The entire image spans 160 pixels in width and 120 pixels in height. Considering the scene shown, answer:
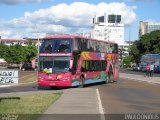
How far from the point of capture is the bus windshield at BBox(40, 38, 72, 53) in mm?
32316

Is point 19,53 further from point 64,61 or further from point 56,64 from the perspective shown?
point 64,61

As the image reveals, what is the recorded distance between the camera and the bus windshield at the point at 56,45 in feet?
106

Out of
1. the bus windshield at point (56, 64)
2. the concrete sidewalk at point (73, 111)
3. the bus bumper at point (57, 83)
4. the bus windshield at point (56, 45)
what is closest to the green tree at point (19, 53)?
the bus windshield at point (56, 45)

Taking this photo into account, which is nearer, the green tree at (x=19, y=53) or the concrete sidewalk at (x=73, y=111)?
the concrete sidewalk at (x=73, y=111)

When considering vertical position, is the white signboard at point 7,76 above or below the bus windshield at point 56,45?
below

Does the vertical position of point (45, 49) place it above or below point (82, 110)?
above

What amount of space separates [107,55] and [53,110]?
25.1 metres

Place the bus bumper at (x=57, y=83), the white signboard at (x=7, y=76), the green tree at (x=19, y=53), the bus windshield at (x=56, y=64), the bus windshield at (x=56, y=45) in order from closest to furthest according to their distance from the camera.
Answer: the white signboard at (x=7, y=76), the bus windshield at (x=56, y=64), the bus bumper at (x=57, y=83), the bus windshield at (x=56, y=45), the green tree at (x=19, y=53)

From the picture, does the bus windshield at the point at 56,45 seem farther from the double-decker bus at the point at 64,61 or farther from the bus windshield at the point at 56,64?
the bus windshield at the point at 56,64

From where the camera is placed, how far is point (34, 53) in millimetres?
122562

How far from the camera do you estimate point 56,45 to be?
107 feet

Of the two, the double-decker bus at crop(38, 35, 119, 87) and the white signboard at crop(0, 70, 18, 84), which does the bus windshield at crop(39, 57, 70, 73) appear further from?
the white signboard at crop(0, 70, 18, 84)

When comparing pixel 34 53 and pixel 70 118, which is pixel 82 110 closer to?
pixel 70 118

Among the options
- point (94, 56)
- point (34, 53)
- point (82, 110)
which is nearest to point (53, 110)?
point (82, 110)
